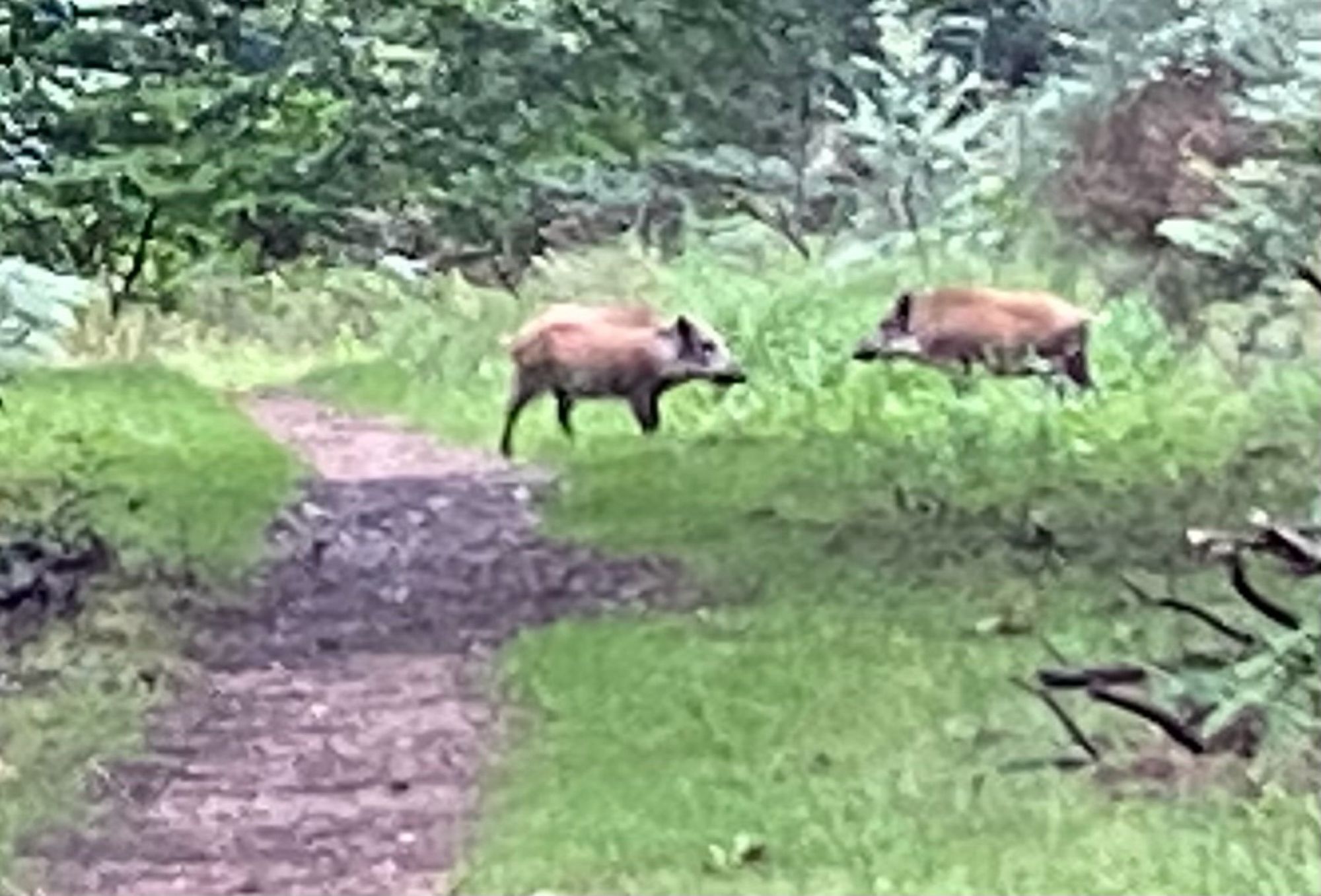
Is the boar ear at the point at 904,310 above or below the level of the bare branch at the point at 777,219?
below

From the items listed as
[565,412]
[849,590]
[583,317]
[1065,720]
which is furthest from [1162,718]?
[565,412]

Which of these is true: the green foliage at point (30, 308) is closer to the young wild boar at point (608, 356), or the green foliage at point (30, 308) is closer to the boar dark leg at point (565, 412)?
the young wild boar at point (608, 356)

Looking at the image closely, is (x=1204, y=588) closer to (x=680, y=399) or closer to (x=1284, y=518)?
(x=1284, y=518)

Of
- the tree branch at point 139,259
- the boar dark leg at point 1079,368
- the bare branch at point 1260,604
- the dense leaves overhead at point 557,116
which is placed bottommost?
the boar dark leg at point 1079,368

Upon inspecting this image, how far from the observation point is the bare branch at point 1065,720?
2.09 meters

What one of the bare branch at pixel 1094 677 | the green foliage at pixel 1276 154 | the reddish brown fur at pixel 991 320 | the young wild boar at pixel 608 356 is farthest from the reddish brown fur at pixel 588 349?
the bare branch at pixel 1094 677

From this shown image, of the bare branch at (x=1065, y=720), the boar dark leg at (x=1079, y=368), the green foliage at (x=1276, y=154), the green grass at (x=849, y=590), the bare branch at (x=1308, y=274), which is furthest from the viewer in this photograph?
the boar dark leg at (x=1079, y=368)

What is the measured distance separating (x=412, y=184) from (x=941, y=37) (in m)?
0.43

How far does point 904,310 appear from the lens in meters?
2.71

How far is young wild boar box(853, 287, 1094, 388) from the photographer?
2.69 meters

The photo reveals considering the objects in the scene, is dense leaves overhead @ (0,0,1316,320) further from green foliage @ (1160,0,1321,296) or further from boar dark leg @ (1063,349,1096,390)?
boar dark leg @ (1063,349,1096,390)

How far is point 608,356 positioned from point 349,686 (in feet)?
1.23

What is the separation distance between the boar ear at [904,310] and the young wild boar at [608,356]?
0.15m

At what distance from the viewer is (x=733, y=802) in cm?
206
